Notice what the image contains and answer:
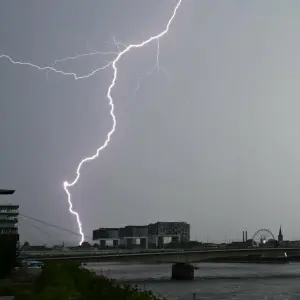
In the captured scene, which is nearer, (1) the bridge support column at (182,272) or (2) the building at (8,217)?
(1) the bridge support column at (182,272)

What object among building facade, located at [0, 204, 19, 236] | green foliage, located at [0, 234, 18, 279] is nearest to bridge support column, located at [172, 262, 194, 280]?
green foliage, located at [0, 234, 18, 279]

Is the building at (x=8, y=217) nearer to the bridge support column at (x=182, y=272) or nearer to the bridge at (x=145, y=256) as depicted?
the bridge at (x=145, y=256)

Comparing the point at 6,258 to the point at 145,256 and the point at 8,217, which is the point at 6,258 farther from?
the point at 8,217

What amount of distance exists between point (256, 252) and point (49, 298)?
320 ft

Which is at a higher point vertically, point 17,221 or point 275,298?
point 17,221

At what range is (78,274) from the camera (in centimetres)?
3334

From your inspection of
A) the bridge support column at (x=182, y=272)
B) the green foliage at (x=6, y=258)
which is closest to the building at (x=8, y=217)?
the bridge support column at (x=182, y=272)

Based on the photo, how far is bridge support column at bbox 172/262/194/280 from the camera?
92938 millimetres

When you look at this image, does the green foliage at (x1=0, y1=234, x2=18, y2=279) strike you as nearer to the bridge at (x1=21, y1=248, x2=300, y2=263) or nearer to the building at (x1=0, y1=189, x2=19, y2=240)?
the bridge at (x1=21, y1=248, x2=300, y2=263)

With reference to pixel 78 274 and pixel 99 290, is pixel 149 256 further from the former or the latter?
pixel 99 290

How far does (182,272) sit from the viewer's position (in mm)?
94438

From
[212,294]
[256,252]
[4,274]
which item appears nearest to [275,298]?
[212,294]

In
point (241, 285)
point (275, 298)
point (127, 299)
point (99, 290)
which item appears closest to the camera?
point (127, 299)

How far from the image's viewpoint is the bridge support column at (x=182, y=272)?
92938mm
